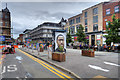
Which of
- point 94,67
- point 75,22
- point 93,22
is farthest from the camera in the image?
point 75,22

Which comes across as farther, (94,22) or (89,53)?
(94,22)

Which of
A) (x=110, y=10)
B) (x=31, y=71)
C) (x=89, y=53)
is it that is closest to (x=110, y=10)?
(x=110, y=10)

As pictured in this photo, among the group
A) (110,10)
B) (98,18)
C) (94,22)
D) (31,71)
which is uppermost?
(110,10)

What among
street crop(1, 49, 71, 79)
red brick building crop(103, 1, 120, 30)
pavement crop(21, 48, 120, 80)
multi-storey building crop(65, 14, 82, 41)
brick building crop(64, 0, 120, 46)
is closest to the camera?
pavement crop(21, 48, 120, 80)

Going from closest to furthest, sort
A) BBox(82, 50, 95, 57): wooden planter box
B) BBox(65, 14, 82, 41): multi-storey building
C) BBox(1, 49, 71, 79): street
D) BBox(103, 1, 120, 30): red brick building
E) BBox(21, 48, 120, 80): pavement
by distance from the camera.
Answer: BBox(21, 48, 120, 80): pavement
BBox(1, 49, 71, 79): street
BBox(82, 50, 95, 57): wooden planter box
BBox(103, 1, 120, 30): red brick building
BBox(65, 14, 82, 41): multi-storey building

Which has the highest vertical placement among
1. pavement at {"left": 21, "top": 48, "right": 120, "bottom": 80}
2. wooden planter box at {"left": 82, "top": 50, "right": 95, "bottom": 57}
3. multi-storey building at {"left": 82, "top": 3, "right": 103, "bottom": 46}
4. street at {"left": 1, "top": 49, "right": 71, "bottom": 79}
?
multi-storey building at {"left": 82, "top": 3, "right": 103, "bottom": 46}

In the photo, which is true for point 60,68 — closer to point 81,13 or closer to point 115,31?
point 115,31

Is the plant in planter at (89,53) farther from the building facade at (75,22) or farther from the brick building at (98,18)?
the building facade at (75,22)

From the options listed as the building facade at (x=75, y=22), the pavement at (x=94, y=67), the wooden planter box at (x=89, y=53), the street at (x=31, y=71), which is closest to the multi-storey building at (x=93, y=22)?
the building facade at (x=75, y=22)

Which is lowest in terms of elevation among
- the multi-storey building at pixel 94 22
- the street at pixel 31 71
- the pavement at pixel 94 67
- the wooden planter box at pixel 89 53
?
the street at pixel 31 71

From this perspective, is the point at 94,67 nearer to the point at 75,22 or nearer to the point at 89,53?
the point at 89,53

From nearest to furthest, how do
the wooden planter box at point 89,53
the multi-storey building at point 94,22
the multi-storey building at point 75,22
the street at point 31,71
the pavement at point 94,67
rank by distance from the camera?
the pavement at point 94,67
the street at point 31,71
the wooden planter box at point 89,53
the multi-storey building at point 94,22
the multi-storey building at point 75,22

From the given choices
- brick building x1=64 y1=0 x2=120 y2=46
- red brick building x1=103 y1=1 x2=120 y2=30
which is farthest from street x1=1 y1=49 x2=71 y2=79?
red brick building x1=103 y1=1 x2=120 y2=30

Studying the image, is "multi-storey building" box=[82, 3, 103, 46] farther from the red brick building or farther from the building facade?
the building facade
